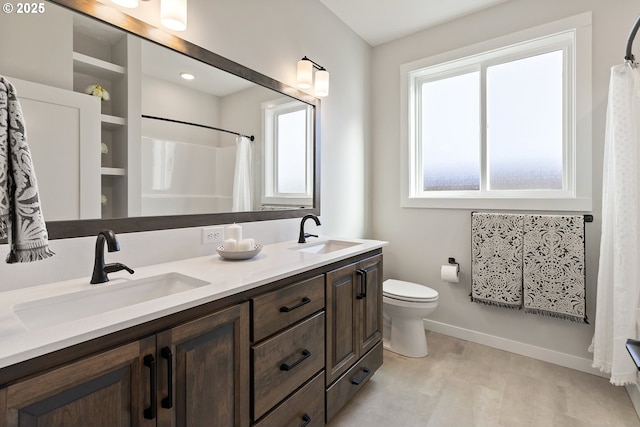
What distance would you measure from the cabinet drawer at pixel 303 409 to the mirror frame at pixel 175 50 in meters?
0.95

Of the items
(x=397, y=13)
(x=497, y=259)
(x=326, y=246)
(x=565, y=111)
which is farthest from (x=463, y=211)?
(x=397, y=13)

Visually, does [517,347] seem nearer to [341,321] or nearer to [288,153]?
[341,321]

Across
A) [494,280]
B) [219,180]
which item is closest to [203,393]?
[219,180]

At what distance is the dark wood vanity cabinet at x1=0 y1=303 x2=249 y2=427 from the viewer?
0.65m

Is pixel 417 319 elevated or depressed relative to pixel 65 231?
depressed

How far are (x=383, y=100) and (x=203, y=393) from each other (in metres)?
2.88

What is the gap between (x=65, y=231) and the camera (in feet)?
3.71

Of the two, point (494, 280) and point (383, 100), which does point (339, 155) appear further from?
point (494, 280)

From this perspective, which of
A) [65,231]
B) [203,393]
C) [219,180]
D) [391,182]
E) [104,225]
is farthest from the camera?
[391,182]

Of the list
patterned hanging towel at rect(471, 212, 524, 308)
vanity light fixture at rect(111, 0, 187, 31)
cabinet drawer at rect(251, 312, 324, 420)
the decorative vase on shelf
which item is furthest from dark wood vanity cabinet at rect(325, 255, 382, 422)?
vanity light fixture at rect(111, 0, 187, 31)

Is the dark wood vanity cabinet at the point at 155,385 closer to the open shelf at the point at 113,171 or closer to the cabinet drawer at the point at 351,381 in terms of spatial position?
the cabinet drawer at the point at 351,381

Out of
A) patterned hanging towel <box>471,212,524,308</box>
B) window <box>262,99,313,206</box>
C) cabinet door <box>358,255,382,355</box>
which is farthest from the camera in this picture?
patterned hanging towel <box>471,212,524,308</box>

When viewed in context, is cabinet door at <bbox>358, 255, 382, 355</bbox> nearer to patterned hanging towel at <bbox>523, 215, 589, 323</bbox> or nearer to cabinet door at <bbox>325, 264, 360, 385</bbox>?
cabinet door at <bbox>325, 264, 360, 385</bbox>

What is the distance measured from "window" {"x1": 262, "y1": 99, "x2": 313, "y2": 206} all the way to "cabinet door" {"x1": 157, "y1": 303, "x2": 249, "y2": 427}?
108cm
